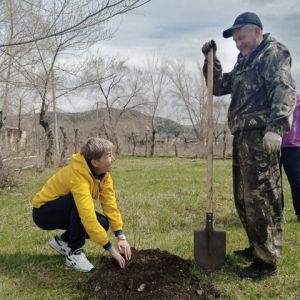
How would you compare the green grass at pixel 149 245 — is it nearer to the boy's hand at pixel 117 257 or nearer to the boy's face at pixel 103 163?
the boy's hand at pixel 117 257

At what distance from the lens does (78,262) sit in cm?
345

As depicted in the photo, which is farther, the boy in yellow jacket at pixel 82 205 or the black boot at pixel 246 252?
the black boot at pixel 246 252

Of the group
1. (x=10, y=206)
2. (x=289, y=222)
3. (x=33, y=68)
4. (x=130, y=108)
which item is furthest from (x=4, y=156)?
(x=130, y=108)

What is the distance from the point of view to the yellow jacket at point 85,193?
320cm

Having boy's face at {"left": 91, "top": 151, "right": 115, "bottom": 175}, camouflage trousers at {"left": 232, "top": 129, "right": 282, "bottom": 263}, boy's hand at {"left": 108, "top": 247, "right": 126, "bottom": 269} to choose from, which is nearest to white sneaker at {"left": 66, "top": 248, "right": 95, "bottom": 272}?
boy's hand at {"left": 108, "top": 247, "right": 126, "bottom": 269}

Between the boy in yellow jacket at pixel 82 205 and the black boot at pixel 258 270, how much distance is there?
102cm

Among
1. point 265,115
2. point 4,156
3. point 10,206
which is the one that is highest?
point 265,115

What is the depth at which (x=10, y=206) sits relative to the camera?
717 cm

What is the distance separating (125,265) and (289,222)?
3096 millimetres

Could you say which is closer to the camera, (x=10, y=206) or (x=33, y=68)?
(x=10, y=206)

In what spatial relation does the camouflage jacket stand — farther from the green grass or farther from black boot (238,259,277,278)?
the green grass

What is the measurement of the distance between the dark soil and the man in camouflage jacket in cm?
50

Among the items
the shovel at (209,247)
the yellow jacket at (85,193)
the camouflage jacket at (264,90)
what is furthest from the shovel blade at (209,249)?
the camouflage jacket at (264,90)

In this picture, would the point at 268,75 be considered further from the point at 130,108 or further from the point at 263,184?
the point at 130,108
